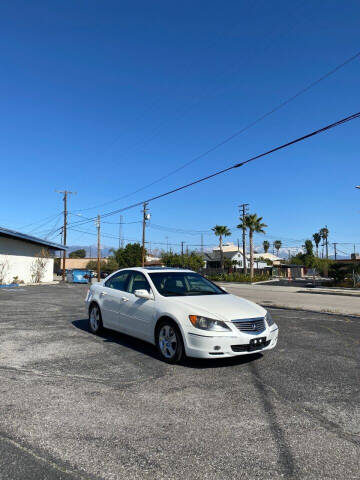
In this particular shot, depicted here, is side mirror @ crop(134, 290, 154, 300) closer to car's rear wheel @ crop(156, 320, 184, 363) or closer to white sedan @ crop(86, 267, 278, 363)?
white sedan @ crop(86, 267, 278, 363)

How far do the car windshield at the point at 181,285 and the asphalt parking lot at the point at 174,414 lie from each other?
44.6 inches

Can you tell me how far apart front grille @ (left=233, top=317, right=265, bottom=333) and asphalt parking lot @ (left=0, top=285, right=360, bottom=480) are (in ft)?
1.95

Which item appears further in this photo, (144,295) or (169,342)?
(144,295)

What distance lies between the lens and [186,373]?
5.12 meters

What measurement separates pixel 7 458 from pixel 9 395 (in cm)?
152

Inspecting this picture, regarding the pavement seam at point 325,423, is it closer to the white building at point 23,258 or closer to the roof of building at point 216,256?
the white building at point 23,258

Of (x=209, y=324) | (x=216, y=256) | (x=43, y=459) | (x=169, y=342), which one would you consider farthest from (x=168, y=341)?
(x=216, y=256)

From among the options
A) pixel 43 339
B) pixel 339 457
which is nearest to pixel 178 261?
pixel 43 339

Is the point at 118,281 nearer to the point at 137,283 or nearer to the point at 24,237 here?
the point at 137,283

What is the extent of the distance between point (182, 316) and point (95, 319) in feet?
10.2

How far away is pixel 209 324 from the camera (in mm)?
5168

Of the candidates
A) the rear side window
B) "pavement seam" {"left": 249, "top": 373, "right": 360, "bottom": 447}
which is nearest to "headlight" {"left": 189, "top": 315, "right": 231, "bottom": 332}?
"pavement seam" {"left": 249, "top": 373, "right": 360, "bottom": 447}

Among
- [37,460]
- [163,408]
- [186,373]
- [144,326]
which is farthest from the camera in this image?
[144,326]

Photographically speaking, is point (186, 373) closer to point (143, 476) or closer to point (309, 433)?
point (309, 433)
